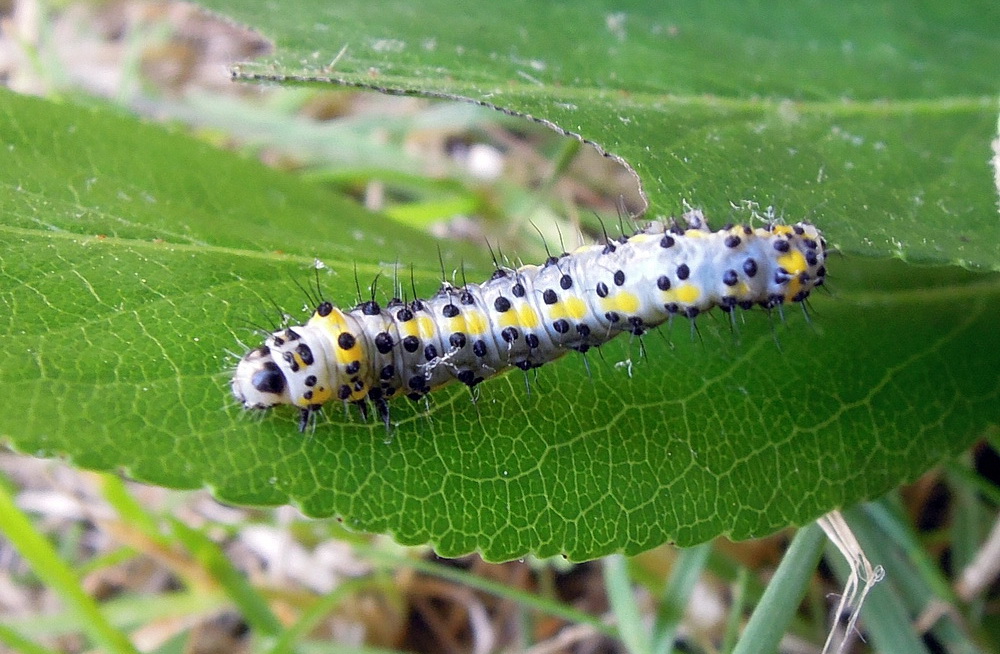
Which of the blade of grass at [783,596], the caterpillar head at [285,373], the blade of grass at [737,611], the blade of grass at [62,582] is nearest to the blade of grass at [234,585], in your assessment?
the blade of grass at [62,582]

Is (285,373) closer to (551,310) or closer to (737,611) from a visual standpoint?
(551,310)

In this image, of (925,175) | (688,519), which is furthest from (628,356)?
(925,175)

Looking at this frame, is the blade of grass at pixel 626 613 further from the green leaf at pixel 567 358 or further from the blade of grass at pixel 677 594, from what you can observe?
the green leaf at pixel 567 358

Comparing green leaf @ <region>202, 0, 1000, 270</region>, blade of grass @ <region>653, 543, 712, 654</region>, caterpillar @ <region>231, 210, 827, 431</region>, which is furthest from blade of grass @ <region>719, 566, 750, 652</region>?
green leaf @ <region>202, 0, 1000, 270</region>

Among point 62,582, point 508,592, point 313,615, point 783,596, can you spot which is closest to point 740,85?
point 783,596

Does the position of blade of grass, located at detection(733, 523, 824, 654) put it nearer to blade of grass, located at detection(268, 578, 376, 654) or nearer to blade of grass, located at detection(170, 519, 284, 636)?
blade of grass, located at detection(268, 578, 376, 654)

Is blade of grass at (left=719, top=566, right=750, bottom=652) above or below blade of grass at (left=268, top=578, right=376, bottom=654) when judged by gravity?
above
